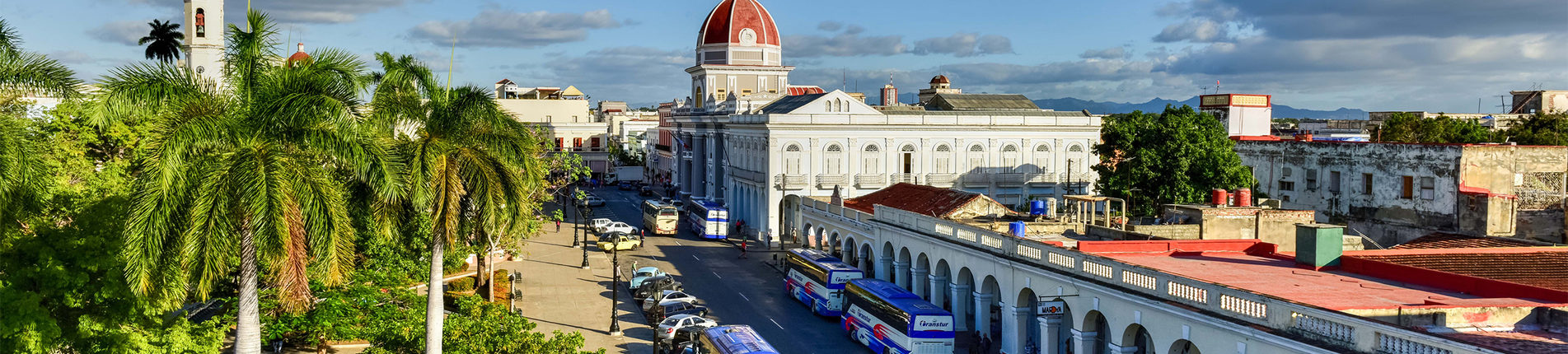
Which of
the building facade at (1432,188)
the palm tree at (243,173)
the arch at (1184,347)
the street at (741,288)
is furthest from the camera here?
the building facade at (1432,188)

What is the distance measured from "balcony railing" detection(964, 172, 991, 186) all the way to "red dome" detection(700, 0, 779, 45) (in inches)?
1084

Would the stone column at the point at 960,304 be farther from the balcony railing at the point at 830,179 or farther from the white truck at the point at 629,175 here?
the white truck at the point at 629,175

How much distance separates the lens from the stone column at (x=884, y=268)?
139 ft

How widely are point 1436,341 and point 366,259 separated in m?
26.2

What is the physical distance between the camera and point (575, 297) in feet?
142

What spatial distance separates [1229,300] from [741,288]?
26.7m

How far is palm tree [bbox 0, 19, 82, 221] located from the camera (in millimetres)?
16859

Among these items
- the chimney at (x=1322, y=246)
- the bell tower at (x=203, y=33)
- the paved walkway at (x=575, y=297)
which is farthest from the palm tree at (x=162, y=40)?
the chimney at (x=1322, y=246)

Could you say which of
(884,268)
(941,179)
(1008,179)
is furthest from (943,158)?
(884,268)

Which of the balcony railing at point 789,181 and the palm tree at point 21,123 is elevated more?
the palm tree at point 21,123

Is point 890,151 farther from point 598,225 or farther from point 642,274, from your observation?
point 642,274

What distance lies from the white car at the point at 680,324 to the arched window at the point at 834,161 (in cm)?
3059

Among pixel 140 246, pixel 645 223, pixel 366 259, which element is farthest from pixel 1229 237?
pixel 645 223

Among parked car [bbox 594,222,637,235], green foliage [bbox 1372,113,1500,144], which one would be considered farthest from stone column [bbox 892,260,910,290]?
green foliage [bbox 1372,113,1500,144]
